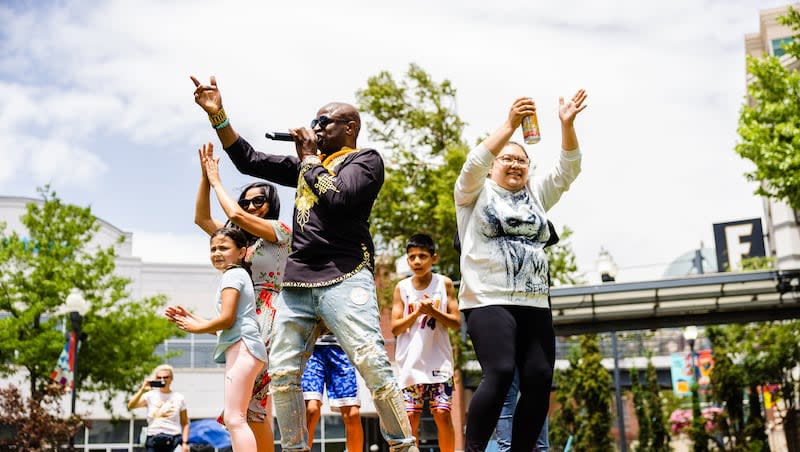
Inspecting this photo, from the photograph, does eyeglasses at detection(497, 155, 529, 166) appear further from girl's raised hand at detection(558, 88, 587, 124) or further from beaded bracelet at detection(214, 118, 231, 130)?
beaded bracelet at detection(214, 118, 231, 130)

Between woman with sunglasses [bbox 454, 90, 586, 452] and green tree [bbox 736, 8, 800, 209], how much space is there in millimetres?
13753

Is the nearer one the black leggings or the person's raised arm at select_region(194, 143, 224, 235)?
the black leggings

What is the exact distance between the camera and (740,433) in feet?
77.7

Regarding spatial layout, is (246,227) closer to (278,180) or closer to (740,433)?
(278,180)

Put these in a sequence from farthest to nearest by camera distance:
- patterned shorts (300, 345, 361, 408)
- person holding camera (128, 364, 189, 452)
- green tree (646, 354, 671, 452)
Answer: green tree (646, 354, 671, 452)
person holding camera (128, 364, 189, 452)
patterned shorts (300, 345, 361, 408)

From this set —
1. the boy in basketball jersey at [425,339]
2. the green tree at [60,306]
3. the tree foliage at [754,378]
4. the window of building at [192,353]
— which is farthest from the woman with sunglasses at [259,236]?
the window of building at [192,353]

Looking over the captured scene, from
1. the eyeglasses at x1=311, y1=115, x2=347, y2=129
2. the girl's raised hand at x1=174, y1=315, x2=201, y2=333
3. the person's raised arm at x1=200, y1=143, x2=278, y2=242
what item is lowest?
the girl's raised hand at x1=174, y1=315, x2=201, y2=333

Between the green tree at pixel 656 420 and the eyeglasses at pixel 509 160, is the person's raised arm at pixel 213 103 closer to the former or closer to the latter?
the eyeglasses at pixel 509 160

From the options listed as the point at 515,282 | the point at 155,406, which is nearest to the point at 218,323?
the point at 515,282

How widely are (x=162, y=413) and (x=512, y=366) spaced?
696cm

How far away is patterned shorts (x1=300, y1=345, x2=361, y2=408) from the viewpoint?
651 centimetres

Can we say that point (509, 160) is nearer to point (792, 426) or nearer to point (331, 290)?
point (331, 290)

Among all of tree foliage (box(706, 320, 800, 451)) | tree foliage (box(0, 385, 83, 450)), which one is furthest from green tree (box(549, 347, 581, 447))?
tree foliage (box(0, 385, 83, 450))

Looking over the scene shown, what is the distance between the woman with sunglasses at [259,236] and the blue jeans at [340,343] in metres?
0.72
